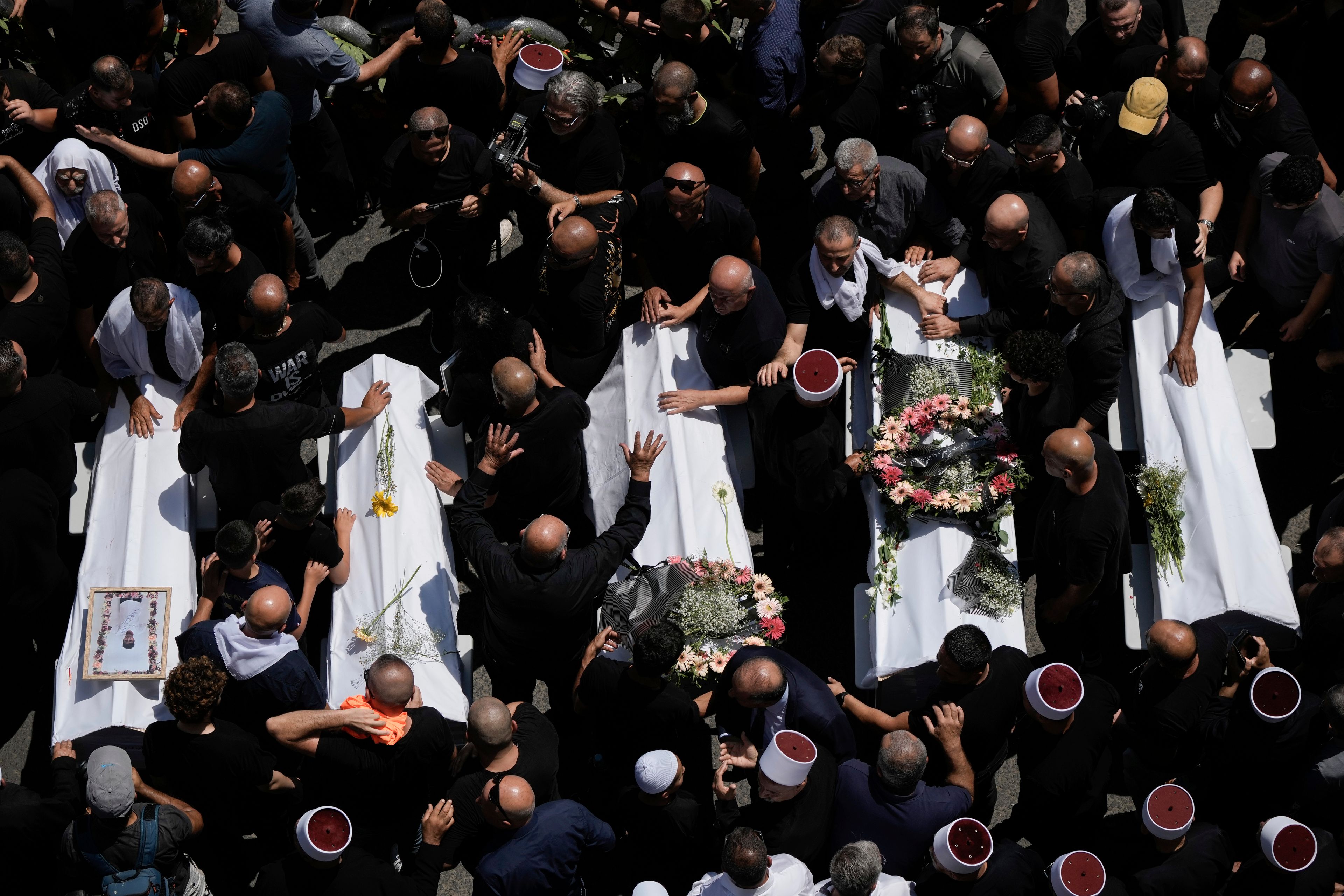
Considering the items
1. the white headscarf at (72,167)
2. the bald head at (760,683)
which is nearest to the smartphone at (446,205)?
the white headscarf at (72,167)

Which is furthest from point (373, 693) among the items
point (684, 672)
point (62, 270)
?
point (62, 270)

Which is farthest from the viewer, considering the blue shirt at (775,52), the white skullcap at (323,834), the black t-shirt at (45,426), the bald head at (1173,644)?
the blue shirt at (775,52)

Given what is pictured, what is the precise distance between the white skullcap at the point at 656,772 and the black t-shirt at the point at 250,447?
2817mm

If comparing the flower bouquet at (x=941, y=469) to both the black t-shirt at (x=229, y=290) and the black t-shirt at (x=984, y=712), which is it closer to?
the black t-shirt at (x=984, y=712)

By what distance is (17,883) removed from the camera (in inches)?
265

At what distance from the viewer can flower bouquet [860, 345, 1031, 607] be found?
723 centimetres

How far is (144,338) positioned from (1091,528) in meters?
5.75

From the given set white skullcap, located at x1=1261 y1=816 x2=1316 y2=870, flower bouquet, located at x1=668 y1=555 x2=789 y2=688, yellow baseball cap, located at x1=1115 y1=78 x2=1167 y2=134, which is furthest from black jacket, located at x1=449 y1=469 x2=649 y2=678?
yellow baseball cap, located at x1=1115 y1=78 x2=1167 y2=134

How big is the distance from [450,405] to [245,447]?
1215 mm

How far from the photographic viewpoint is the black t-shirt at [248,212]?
27.0ft

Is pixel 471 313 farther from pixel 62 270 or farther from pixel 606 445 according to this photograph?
pixel 62 270

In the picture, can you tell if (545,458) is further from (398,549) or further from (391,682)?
(391,682)

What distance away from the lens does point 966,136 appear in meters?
7.84

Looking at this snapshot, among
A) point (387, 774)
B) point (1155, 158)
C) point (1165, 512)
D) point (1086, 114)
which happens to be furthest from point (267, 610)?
point (1155, 158)
